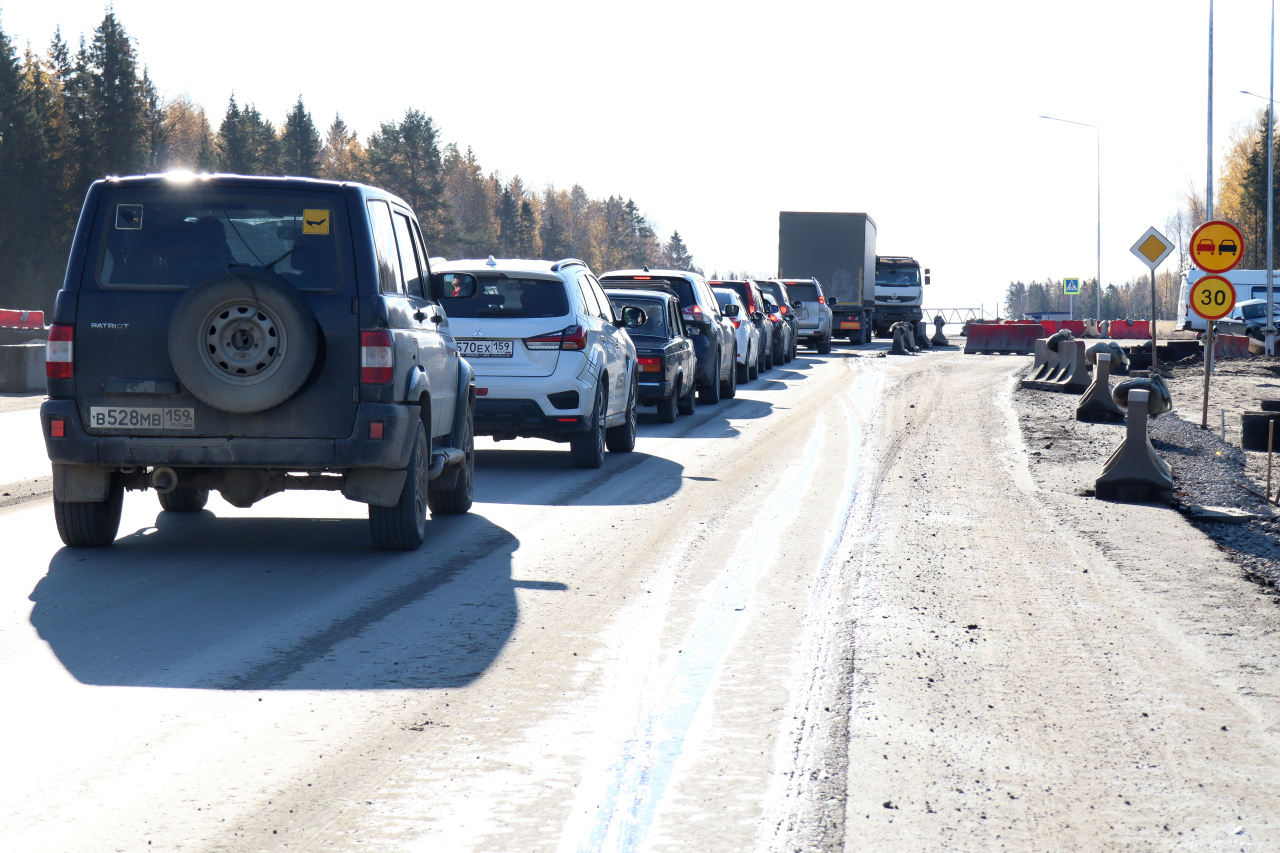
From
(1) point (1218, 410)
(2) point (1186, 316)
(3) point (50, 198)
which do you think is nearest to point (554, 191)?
(3) point (50, 198)

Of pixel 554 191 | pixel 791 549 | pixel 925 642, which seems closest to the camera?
pixel 925 642

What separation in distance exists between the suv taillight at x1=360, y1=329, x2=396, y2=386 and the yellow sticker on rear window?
0.63 meters


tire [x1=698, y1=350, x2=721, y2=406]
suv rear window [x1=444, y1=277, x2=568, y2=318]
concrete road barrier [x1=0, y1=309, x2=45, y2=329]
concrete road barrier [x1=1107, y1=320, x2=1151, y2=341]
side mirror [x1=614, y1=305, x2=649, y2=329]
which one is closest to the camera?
suv rear window [x1=444, y1=277, x2=568, y2=318]

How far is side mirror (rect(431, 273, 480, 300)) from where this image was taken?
30.8ft

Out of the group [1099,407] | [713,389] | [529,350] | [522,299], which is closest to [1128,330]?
[713,389]

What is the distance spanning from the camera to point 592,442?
42.3 ft

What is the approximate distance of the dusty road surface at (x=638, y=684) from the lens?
3.94 m

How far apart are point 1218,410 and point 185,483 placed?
1712cm

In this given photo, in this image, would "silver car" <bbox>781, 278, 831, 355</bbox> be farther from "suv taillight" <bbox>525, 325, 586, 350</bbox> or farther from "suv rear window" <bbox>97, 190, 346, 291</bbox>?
"suv rear window" <bbox>97, 190, 346, 291</bbox>

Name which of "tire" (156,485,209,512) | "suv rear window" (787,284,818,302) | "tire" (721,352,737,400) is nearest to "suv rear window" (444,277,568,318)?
"tire" (156,485,209,512)

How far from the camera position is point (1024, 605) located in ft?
23.1

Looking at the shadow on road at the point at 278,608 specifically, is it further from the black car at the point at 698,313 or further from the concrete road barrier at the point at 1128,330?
the concrete road barrier at the point at 1128,330

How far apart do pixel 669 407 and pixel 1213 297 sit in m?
6.90

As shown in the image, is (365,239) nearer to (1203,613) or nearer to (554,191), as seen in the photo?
(1203,613)
